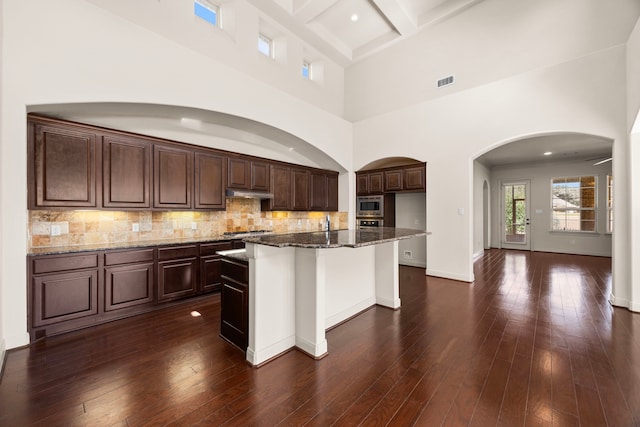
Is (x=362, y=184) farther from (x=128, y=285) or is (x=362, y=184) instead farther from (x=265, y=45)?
(x=128, y=285)

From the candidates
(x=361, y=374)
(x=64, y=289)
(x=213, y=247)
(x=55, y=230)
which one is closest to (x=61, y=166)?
(x=55, y=230)

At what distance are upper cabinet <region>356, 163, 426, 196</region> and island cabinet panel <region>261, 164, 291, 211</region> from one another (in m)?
1.97

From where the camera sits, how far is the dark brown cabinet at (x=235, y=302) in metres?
2.39

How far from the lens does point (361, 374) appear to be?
2.11 m

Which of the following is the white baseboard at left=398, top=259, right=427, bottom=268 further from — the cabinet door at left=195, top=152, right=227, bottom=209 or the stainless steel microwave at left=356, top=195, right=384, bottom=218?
the cabinet door at left=195, top=152, right=227, bottom=209

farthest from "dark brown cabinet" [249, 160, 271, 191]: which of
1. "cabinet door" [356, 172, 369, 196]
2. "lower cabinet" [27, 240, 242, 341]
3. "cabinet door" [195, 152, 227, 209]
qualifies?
"cabinet door" [356, 172, 369, 196]

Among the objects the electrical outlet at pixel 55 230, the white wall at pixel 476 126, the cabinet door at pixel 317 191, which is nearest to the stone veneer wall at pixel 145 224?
the electrical outlet at pixel 55 230

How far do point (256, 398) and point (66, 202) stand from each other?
118 inches

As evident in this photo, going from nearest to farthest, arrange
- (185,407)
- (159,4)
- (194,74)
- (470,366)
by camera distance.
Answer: (185,407), (470,366), (159,4), (194,74)

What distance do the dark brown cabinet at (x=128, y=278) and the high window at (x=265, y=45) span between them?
4.37 meters

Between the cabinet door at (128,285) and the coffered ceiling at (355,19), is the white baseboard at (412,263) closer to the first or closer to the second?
the coffered ceiling at (355,19)

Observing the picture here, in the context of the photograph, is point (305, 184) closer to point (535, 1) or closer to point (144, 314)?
point (144, 314)

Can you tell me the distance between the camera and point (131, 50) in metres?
3.27

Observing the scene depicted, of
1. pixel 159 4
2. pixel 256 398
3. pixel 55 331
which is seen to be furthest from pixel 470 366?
pixel 159 4
